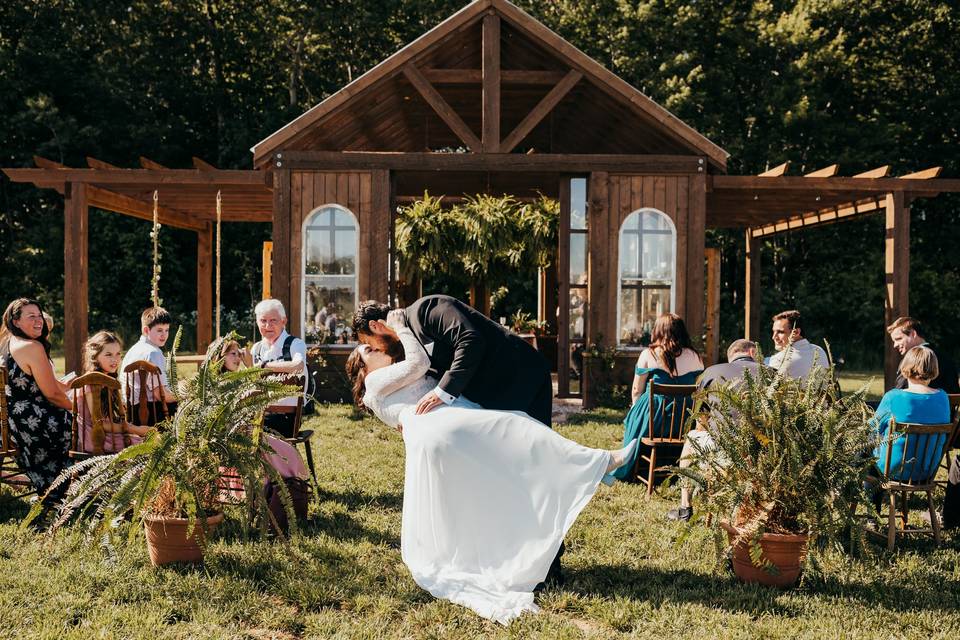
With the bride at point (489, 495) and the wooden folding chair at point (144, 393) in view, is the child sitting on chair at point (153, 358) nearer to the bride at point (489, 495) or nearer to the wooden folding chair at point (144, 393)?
the wooden folding chair at point (144, 393)

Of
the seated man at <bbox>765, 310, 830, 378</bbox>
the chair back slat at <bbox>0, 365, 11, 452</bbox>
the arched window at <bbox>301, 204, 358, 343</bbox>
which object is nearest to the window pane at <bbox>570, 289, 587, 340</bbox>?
the arched window at <bbox>301, 204, 358, 343</bbox>

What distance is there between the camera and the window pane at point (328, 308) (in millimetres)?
10562

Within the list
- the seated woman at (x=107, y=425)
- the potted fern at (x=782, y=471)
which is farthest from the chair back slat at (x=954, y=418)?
the seated woman at (x=107, y=425)

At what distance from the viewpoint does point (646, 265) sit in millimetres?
10578

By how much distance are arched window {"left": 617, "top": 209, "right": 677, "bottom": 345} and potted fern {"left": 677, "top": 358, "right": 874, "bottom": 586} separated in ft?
20.6

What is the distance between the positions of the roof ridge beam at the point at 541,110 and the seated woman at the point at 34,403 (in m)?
6.14

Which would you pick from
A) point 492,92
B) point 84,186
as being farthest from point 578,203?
point 84,186

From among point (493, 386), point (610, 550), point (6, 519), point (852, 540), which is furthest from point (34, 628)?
point (852, 540)

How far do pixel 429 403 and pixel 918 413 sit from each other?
298 cm

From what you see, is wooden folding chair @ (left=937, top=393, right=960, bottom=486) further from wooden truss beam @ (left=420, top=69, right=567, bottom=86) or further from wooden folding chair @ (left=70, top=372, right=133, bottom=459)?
wooden truss beam @ (left=420, top=69, right=567, bottom=86)

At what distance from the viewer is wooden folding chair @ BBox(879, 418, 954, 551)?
15.8 feet

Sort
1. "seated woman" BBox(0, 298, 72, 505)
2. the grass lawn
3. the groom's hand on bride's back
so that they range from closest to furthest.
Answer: the grass lawn, the groom's hand on bride's back, "seated woman" BBox(0, 298, 72, 505)

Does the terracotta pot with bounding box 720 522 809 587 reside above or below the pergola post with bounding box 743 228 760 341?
below

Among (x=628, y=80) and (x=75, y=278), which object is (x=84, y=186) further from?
(x=628, y=80)
